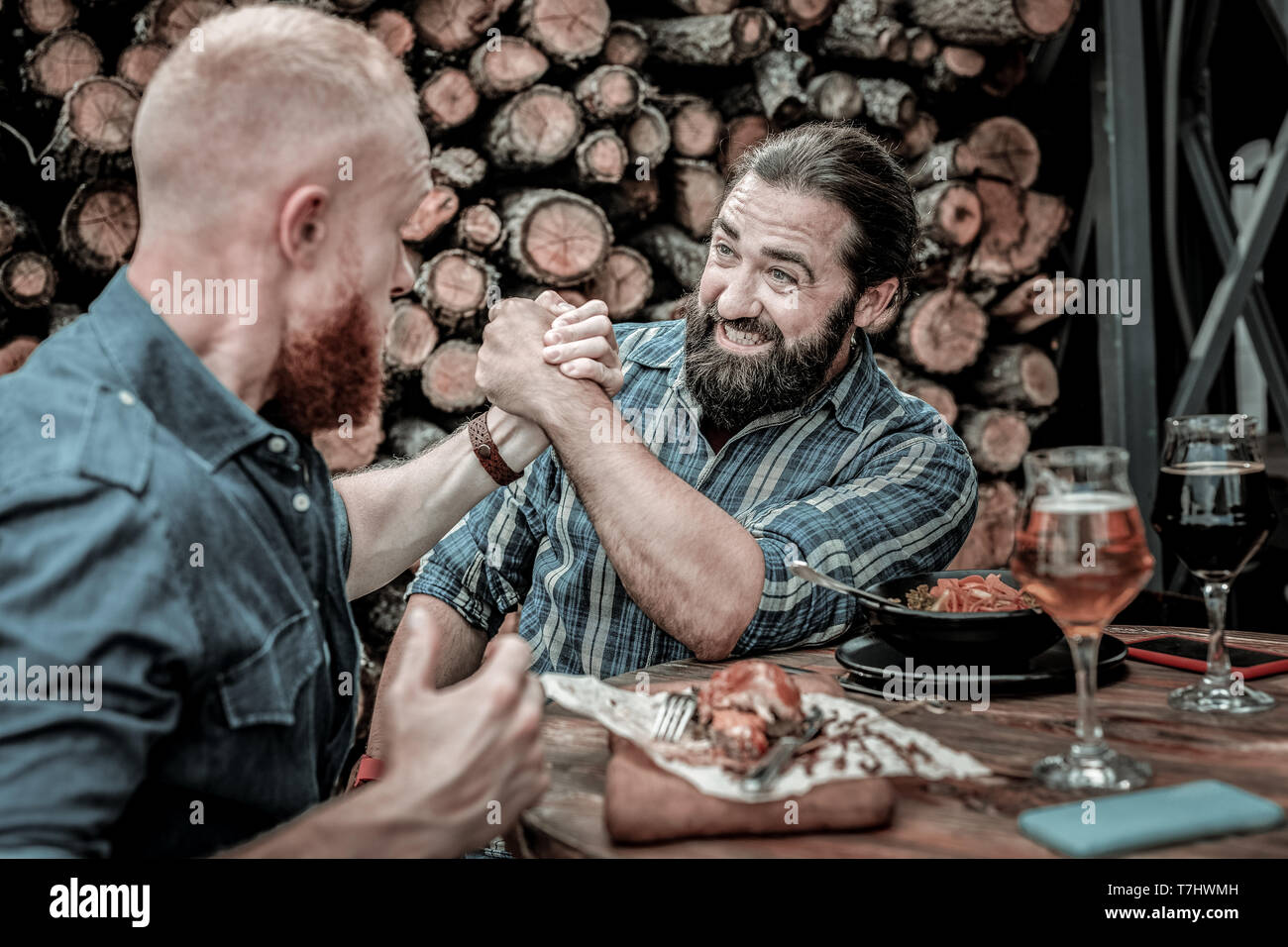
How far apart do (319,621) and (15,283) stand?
2162 mm

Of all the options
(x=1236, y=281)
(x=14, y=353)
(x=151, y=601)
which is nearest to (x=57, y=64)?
(x=14, y=353)

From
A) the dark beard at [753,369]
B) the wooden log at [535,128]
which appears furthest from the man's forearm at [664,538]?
the wooden log at [535,128]

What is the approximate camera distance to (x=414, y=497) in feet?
5.88

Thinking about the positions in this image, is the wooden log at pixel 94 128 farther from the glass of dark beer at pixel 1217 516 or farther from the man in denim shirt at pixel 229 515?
the glass of dark beer at pixel 1217 516

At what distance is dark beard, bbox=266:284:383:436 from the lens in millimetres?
→ 1205

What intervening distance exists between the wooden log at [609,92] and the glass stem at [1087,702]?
2463 millimetres

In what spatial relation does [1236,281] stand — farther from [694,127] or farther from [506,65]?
[506,65]

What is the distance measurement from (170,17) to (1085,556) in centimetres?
278

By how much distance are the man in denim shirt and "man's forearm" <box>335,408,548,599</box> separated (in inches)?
14.4

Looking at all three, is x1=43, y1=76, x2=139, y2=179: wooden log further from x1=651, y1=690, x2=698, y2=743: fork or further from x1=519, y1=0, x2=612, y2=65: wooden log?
x1=651, y1=690, x2=698, y2=743: fork

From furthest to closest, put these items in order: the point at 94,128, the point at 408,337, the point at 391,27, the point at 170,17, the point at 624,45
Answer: the point at 624,45 < the point at 408,337 < the point at 391,27 < the point at 170,17 < the point at 94,128

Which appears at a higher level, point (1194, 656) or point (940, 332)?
point (940, 332)
